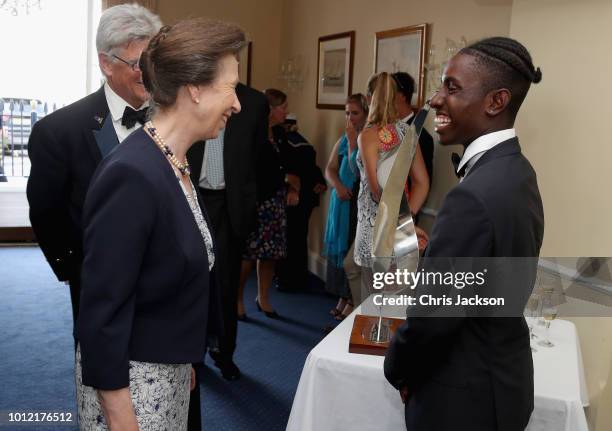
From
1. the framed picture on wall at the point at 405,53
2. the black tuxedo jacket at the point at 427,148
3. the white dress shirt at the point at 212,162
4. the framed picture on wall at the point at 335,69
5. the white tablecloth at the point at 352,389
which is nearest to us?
the white tablecloth at the point at 352,389

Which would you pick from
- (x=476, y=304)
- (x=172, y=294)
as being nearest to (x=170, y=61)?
(x=172, y=294)

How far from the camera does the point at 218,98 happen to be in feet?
4.21

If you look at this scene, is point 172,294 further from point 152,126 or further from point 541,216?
point 541,216

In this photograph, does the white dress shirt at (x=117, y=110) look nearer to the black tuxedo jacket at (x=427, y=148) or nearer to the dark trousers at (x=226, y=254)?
the dark trousers at (x=226, y=254)

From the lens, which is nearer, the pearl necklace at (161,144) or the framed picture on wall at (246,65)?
the pearl necklace at (161,144)

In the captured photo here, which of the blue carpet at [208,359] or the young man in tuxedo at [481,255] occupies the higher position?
the young man in tuxedo at [481,255]

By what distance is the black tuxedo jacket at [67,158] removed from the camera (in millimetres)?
1849

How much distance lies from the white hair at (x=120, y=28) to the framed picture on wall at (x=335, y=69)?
11.2ft

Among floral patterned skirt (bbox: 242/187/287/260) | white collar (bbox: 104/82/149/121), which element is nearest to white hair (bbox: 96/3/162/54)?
white collar (bbox: 104/82/149/121)

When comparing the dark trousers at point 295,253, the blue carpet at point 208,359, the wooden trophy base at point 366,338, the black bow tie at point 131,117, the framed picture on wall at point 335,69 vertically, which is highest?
the framed picture on wall at point 335,69

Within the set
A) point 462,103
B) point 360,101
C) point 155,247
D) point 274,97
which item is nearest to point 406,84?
point 360,101

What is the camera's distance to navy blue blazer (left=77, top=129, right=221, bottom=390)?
112 centimetres

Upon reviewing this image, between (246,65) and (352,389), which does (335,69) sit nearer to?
(246,65)

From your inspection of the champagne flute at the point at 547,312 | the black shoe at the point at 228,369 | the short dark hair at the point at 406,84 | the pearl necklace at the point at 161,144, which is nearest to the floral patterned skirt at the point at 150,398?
the pearl necklace at the point at 161,144
